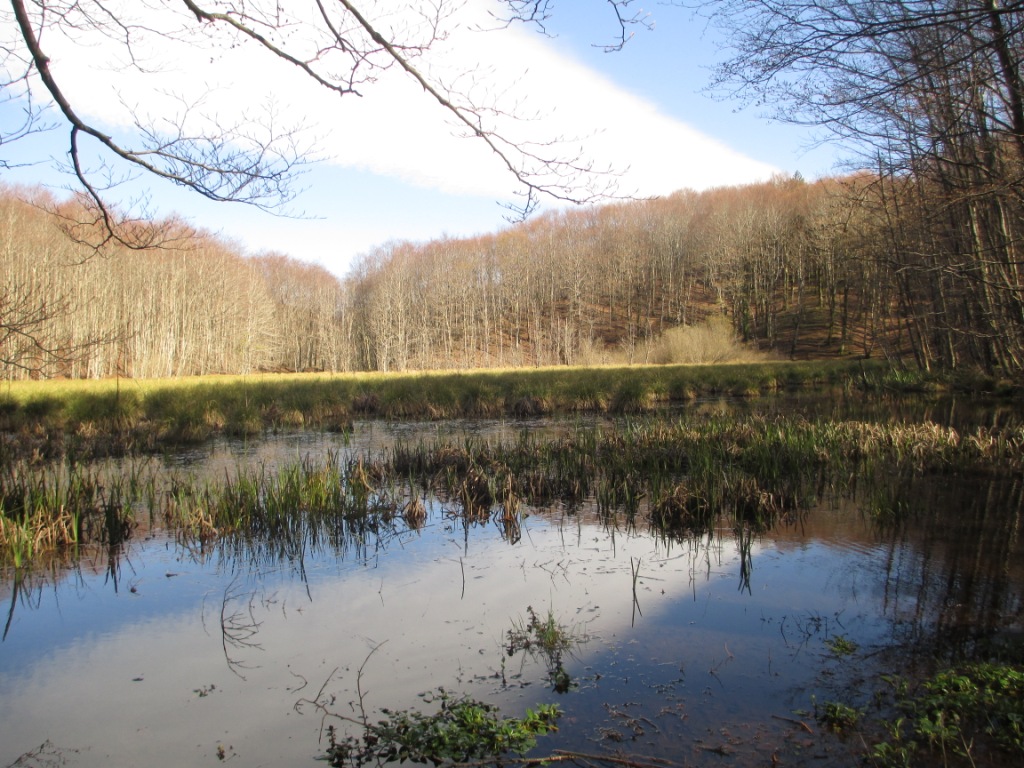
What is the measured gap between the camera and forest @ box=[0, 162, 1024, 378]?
39219 millimetres

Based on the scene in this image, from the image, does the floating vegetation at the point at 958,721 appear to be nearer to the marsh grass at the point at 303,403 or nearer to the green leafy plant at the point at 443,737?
the green leafy plant at the point at 443,737

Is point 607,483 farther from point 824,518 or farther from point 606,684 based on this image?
point 606,684

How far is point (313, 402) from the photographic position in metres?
15.2

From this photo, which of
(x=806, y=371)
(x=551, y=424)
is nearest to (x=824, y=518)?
(x=551, y=424)

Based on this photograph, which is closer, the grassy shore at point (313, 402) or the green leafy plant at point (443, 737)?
the green leafy plant at point (443, 737)

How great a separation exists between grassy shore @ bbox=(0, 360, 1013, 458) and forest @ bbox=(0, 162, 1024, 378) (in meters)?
15.6

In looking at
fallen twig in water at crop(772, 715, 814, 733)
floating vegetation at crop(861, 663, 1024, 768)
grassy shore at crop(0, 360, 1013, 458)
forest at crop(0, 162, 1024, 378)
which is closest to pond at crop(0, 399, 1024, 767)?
fallen twig in water at crop(772, 715, 814, 733)

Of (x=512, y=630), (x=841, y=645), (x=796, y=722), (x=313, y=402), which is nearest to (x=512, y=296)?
(x=313, y=402)

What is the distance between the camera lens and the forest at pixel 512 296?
39219mm

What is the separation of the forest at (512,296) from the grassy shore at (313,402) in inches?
614

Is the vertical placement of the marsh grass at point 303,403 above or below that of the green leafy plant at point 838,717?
above

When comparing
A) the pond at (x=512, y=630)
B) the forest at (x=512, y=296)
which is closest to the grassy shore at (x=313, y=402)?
the pond at (x=512, y=630)

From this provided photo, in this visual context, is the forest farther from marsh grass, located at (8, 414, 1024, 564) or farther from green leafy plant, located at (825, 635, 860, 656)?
green leafy plant, located at (825, 635, 860, 656)

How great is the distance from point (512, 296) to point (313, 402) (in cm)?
4589
